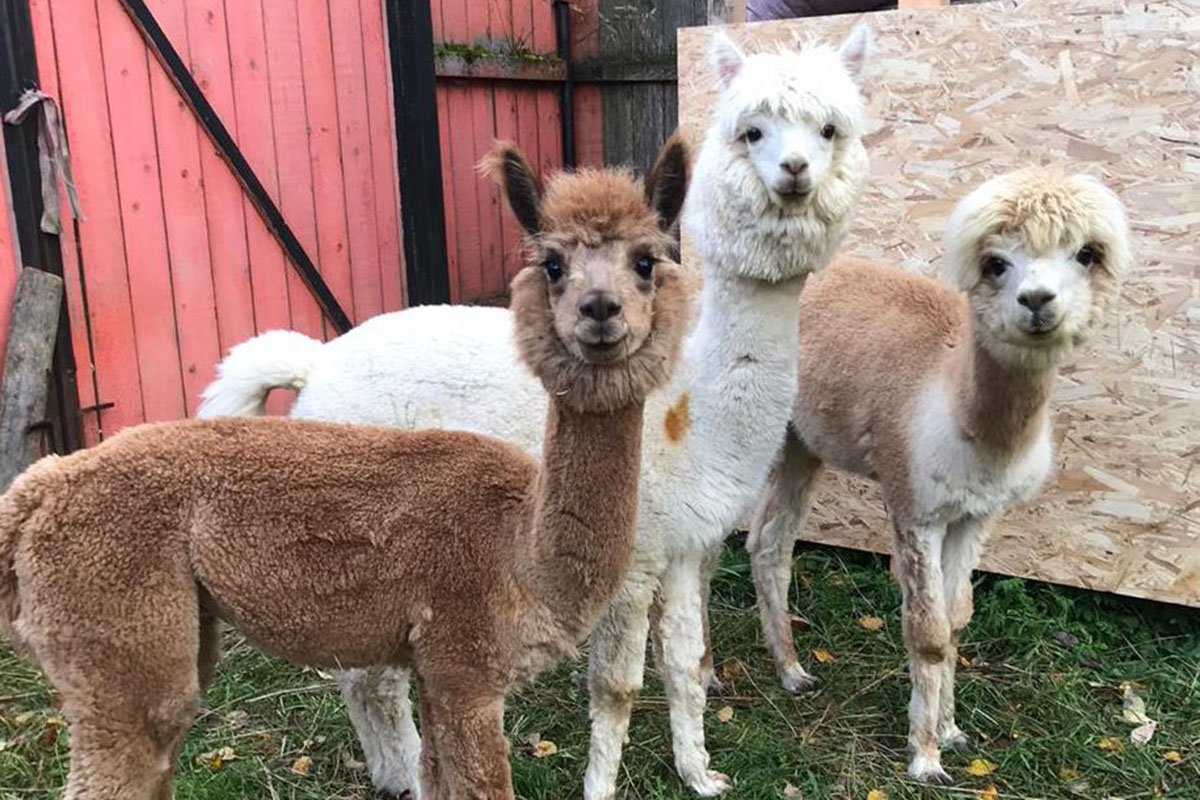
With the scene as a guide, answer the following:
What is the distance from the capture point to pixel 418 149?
18.7 feet

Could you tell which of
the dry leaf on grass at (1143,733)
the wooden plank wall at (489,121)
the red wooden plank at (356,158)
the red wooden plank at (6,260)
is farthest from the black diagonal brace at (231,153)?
the dry leaf on grass at (1143,733)

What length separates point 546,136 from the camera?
23.0 ft

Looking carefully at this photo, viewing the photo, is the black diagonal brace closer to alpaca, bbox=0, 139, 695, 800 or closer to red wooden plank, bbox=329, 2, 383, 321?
red wooden plank, bbox=329, 2, 383, 321

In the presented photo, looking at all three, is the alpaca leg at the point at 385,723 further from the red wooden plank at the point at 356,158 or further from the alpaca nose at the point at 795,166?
the red wooden plank at the point at 356,158

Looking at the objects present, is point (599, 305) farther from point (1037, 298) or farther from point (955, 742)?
point (955, 742)

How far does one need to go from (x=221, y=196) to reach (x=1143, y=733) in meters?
4.45

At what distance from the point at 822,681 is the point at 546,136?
4281mm

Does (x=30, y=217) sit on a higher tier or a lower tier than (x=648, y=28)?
lower

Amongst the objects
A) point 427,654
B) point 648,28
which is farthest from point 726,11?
point 427,654

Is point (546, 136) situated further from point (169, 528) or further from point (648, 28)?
point (169, 528)

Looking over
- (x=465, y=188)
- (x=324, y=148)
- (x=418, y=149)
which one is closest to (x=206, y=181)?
(x=324, y=148)

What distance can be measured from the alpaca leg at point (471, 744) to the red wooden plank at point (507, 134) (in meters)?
4.51

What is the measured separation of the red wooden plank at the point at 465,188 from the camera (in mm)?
6367

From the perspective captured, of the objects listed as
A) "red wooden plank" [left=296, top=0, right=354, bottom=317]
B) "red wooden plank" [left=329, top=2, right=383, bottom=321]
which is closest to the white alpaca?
"red wooden plank" [left=296, top=0, right=354, bottom=317]
